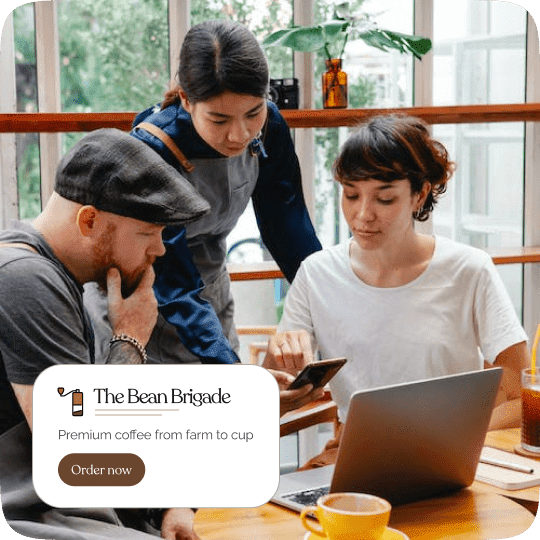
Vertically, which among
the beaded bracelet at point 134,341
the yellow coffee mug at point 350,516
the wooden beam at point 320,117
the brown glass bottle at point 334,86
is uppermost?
the brown glass bottle at point 334,86

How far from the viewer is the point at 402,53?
41.4 inches

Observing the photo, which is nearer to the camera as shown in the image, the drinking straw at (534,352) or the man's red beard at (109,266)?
the man's red beard at (109,266)

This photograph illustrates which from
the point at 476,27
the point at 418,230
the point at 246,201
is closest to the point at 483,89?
the point at 476,27

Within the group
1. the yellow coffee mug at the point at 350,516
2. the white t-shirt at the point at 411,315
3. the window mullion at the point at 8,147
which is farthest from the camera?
the white t-shirt at the point at 411,315

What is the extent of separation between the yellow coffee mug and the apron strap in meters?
0.35

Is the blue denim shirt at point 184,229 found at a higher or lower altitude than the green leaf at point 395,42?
lower

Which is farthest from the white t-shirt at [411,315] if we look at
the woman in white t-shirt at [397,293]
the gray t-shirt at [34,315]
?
the gray t-shirt at [34,315]

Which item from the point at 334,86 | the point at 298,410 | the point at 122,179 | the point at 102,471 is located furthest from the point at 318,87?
the point at 102,471

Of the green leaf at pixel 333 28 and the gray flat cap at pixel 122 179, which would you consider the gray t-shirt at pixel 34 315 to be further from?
the green leaf at pixel 333 28

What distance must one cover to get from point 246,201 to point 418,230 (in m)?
0.20

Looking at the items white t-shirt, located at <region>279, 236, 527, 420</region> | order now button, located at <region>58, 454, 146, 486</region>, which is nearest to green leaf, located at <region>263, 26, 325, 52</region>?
white t-shirt, located at <region>279, 236, 527, 420</region>

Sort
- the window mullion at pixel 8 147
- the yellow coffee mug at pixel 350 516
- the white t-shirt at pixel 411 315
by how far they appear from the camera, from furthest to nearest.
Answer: the white t-shirt at pixel 411 315, the window mullion at pixel 8 147, the yellow coffee mug at pixel 350 516

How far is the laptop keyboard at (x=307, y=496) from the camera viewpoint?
38.8 inches

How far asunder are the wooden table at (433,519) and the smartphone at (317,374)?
0.13 metres
